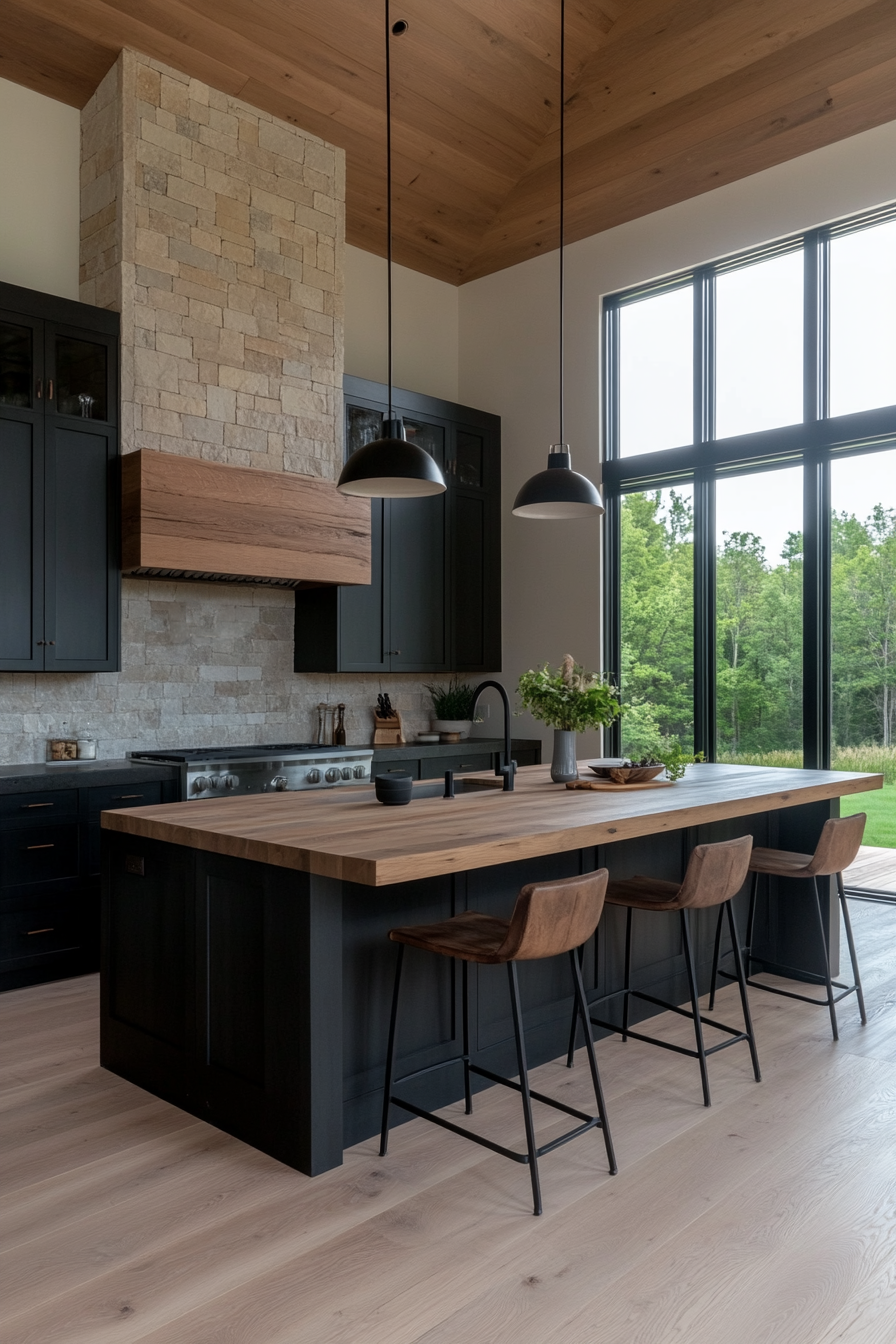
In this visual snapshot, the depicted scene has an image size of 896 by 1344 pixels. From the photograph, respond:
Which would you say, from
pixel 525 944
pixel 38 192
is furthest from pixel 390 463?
pixel 38 192

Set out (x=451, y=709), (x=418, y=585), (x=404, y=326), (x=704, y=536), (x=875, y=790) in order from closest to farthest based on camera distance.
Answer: (x=875, y=790), (x=704, y=536), (x=418, y=585), (x=451, y=709), (x=404, y=326)

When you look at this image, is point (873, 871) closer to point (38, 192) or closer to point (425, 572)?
point (425, 572)

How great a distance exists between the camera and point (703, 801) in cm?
327

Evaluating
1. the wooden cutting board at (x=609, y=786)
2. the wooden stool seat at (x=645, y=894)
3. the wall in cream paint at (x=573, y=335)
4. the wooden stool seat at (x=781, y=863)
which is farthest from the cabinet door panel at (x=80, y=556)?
the wooden stool seat at (x=781, y=863)

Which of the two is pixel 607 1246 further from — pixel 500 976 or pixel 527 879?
pixel 527 879

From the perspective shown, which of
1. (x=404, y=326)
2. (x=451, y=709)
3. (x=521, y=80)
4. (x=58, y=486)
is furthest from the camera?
(x=404, y=326)

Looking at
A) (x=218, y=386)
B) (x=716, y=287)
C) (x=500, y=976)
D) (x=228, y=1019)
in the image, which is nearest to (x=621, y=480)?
(x=716, y=287)

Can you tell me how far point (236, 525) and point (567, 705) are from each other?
7.26 ft

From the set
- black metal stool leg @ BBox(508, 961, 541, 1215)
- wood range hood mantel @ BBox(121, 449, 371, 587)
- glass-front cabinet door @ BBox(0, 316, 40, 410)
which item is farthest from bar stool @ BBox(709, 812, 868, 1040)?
glass-front cabinet door @ BBox(0, 316, 40, 410)

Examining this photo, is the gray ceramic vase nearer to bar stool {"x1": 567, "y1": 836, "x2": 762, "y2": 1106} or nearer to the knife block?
bar stool {"x1": 567, "y1": 836, "x2": 762, "y2": 1106}

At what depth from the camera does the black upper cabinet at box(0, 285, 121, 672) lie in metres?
4.48

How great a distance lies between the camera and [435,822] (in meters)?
2.83

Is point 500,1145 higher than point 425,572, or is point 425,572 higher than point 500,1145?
point 425,572

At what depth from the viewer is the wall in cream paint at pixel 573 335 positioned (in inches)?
215
